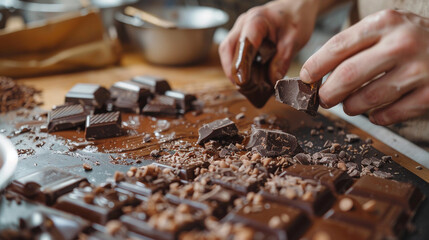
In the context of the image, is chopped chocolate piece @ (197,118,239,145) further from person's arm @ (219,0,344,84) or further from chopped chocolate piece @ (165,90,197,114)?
person's arm @ (219,0,344,84)

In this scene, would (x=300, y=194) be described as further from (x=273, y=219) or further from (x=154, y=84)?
(x=154, y=84)

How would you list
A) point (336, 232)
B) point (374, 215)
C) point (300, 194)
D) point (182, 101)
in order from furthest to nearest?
point (182, 101), point (300, 194), point (374, 215), point (336, 232)

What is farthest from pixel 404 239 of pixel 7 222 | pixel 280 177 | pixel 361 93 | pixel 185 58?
pixel 185 58

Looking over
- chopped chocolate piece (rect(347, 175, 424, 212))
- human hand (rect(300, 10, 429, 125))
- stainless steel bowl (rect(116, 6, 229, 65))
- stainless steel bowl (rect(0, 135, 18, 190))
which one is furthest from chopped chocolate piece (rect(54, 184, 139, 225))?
stainless steel bowl (rect(116, 6, 229, 65))

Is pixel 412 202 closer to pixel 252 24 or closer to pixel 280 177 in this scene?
pixel 280 177

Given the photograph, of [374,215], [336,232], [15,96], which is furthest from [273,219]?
[15,96]

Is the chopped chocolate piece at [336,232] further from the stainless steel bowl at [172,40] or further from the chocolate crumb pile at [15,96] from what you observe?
the stainless steel bowl at [172,40]

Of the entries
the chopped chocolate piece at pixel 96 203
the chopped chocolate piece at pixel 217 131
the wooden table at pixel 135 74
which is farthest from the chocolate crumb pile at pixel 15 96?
the chopped chocolate piece at pixel 96 203
